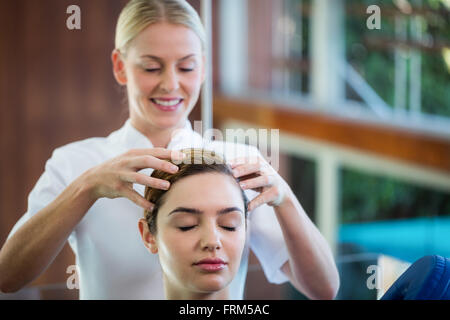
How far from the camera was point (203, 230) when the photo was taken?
1.93 feet

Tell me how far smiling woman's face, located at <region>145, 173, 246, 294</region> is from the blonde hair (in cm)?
16

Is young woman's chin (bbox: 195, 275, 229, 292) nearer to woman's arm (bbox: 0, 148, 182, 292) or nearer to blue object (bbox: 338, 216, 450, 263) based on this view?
woman's arm (bbox: 0, 148, 182, 292)

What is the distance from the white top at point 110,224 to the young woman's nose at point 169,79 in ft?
0.17

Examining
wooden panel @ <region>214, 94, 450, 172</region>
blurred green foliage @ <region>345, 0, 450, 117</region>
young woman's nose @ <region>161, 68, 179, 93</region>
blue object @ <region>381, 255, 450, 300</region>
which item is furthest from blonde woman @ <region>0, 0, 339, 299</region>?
A: wooden panel @ <region>214, 94, 450, 172</region>

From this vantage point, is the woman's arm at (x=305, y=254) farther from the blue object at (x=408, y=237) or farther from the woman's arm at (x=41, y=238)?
the blue object at (x=408, y=237)

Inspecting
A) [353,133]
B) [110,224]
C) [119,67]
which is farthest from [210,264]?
[353,133]

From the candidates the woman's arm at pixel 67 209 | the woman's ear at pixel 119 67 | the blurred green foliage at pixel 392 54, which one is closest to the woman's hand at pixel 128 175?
the woman's arm at pixel 67 209

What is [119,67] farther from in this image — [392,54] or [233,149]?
[392,54]

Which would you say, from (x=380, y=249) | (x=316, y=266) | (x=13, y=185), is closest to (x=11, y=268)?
(x=13, y=185)

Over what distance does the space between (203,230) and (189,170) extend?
6cm

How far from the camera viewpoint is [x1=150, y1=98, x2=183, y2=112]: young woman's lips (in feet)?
2.13

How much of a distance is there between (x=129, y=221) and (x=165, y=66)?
169 mm

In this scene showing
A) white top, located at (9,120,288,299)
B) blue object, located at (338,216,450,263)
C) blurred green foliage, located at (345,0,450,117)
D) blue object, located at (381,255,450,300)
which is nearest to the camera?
blue object, located at (381,255,450,300)

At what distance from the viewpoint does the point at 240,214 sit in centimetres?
61
